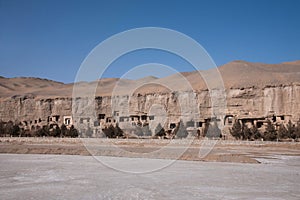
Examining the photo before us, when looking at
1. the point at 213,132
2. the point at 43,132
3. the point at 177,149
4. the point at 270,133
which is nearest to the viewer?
the point at 177,149

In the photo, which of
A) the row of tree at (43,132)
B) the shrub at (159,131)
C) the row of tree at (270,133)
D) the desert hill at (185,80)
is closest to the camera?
the row of tree at (270,133)

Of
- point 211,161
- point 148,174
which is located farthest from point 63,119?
point 148,174

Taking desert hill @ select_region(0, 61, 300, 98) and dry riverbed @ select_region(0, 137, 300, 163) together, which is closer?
dry riverbed @ select_region(0, 137, 300, 163)

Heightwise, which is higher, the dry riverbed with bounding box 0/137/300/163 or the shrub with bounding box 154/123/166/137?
the shrub with bounding box 154/123/166/137

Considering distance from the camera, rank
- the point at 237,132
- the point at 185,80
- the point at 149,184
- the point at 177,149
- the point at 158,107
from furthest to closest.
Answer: the point at 185,80 < the point at 158,107 < the point at 237,132 < the point at 177,149 < the point at 149,184

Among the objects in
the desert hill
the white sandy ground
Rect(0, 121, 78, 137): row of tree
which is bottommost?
the white sandy ground

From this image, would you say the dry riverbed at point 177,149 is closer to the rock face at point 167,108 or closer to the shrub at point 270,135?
the shrub at point 270,135

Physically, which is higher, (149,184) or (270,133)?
(270,133)

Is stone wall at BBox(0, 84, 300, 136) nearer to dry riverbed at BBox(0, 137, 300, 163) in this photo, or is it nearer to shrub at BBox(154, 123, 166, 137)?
shrub at BBox(154, 123, 166, 137)

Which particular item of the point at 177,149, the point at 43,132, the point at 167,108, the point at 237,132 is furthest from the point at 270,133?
the point at 43,132

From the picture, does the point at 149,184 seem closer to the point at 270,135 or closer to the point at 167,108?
the point at 270,135

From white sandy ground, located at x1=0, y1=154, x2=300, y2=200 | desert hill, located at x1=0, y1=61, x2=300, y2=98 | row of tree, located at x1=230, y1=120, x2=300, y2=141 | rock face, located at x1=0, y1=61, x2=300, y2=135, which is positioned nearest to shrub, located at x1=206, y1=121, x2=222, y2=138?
row of tree, located at x1=230, y1=120, x2=300, y2=141

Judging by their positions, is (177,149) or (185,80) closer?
(177,149)

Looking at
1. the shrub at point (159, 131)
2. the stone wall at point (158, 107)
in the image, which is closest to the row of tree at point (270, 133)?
the stone wall at point (158, 107)
